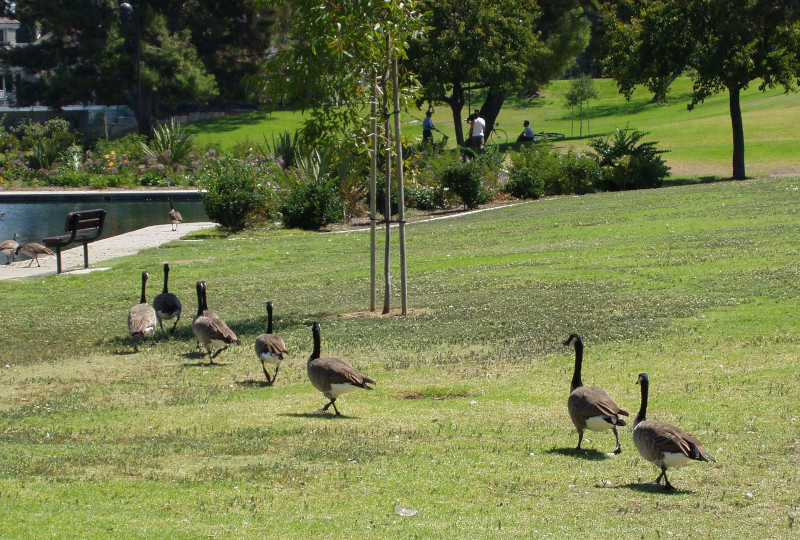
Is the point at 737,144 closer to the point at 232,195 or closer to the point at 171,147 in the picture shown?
the point at 232,195

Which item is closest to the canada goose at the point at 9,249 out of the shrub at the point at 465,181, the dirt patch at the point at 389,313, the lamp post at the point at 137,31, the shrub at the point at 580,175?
the dirt patch at the point at 389,313

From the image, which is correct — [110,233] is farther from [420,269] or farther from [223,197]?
[420,269]

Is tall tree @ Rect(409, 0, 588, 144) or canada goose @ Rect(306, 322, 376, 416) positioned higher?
tall tree @ Rect(409, 0, 588, 144)

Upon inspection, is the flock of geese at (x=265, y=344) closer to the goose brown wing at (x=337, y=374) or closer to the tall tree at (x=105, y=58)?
the goose brown wing at (x=337, y=374)

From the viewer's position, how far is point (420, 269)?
62.5 feet

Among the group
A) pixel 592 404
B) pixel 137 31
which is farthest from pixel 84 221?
pixel 137 31

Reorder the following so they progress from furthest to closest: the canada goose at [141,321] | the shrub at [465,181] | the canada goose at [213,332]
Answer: the shrub at [465,181] < the canada goose at [141,321] < the canada goose at [213,332]

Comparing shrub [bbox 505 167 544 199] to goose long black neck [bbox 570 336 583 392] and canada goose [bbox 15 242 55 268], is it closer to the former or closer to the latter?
canada goose [bbox 15 242 55 268]

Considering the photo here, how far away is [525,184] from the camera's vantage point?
3328 centimetres

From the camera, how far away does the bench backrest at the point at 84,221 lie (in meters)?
20.3

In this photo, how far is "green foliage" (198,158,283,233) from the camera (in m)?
27.5

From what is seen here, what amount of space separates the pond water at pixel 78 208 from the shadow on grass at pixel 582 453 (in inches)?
983

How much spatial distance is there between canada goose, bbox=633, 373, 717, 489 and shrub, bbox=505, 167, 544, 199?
2735cm

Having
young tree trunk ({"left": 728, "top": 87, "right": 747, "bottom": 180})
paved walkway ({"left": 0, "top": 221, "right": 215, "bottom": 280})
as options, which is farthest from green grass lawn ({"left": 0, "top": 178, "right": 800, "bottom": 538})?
young tree trunk ({"left": 728, "top": 87, "right": 747, "bottom": 180})
